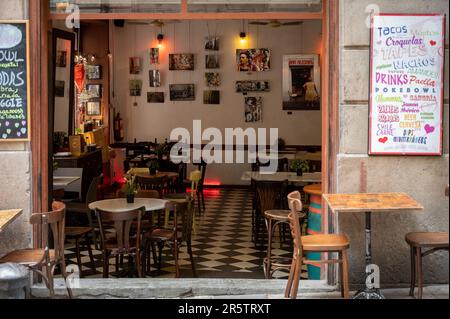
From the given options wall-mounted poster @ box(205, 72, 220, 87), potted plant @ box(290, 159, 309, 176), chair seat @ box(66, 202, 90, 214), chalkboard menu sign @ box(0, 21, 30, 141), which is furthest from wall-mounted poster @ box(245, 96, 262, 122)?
chalkboard menu sign @ box(0, 21, 30, 141)

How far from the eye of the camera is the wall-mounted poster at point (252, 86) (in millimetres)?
15773

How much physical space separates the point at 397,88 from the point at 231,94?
999 centimetres

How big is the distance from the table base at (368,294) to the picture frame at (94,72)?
1040 centimetres

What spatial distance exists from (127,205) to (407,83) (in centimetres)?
328

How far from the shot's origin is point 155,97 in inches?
635

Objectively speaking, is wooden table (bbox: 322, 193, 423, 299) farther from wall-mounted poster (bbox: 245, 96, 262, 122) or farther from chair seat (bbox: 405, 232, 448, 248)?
wall-mounted poster (bbox: 245, 96, 262, 122)

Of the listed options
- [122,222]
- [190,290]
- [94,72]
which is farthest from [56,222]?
[94,72]

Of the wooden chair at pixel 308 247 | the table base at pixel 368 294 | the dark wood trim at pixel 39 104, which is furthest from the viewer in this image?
the dark wood trim at pixel 39 104

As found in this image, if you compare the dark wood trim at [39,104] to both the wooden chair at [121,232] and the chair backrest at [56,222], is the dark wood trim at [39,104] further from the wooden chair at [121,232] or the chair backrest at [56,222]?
the wooden chair at [121,232]

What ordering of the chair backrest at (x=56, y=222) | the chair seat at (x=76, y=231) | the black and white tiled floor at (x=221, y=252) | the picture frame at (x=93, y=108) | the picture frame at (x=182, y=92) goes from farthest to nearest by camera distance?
the picture frame at (x=182, y=92)
the picture frame at (x=93, y=108)
the black and white tiled floor at (x=221, y=252)
the chair seat at (x=76, y=231)
the chair backrest at (x=56, y=222)

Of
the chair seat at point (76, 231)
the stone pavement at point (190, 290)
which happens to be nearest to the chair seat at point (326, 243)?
the stone pavement at point (190, 290)

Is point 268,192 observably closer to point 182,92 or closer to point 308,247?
point 308,247

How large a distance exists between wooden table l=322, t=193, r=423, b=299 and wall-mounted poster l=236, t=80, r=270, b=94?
9.96m
